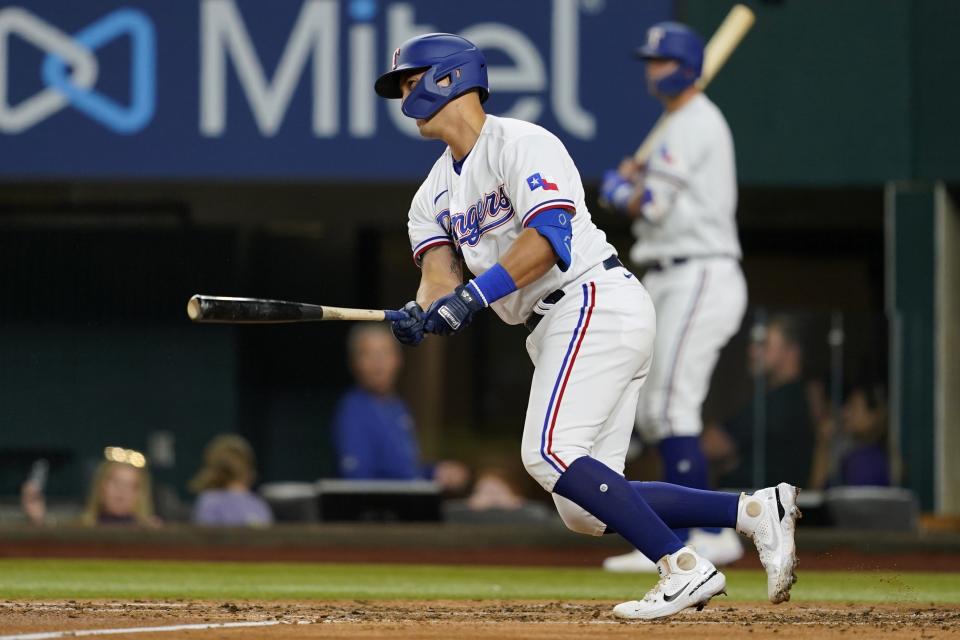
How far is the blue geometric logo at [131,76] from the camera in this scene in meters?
11.5

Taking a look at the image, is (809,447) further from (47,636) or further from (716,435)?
(47,636)

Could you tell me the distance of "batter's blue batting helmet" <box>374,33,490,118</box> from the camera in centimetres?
525

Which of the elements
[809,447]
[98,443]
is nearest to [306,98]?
[98,443]

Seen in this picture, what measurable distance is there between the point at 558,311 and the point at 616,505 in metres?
0.64

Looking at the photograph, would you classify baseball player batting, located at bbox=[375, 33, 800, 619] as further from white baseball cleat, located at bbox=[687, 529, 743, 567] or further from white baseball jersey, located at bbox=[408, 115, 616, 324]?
white baseball cleat, located at bbox=[687, 529, 743, 567]

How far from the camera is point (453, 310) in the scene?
4.95 meters

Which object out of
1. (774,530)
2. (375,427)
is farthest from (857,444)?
(774,530)

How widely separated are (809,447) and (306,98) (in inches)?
162

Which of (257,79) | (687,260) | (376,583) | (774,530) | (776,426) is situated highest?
(257,79)

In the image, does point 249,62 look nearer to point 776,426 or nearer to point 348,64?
point 348,64

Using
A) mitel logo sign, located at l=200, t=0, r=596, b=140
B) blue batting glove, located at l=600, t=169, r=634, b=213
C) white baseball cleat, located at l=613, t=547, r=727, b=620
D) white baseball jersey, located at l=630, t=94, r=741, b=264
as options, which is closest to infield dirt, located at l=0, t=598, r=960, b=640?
white baseball cleat, located at l=613, t=547, r=727, b=620

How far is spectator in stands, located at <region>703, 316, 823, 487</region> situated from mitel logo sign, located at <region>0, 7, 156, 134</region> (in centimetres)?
447

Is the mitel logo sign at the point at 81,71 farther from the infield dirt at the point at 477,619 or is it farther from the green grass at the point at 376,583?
the infield dirt at the point at 477,619

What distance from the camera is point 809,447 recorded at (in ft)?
33.1
